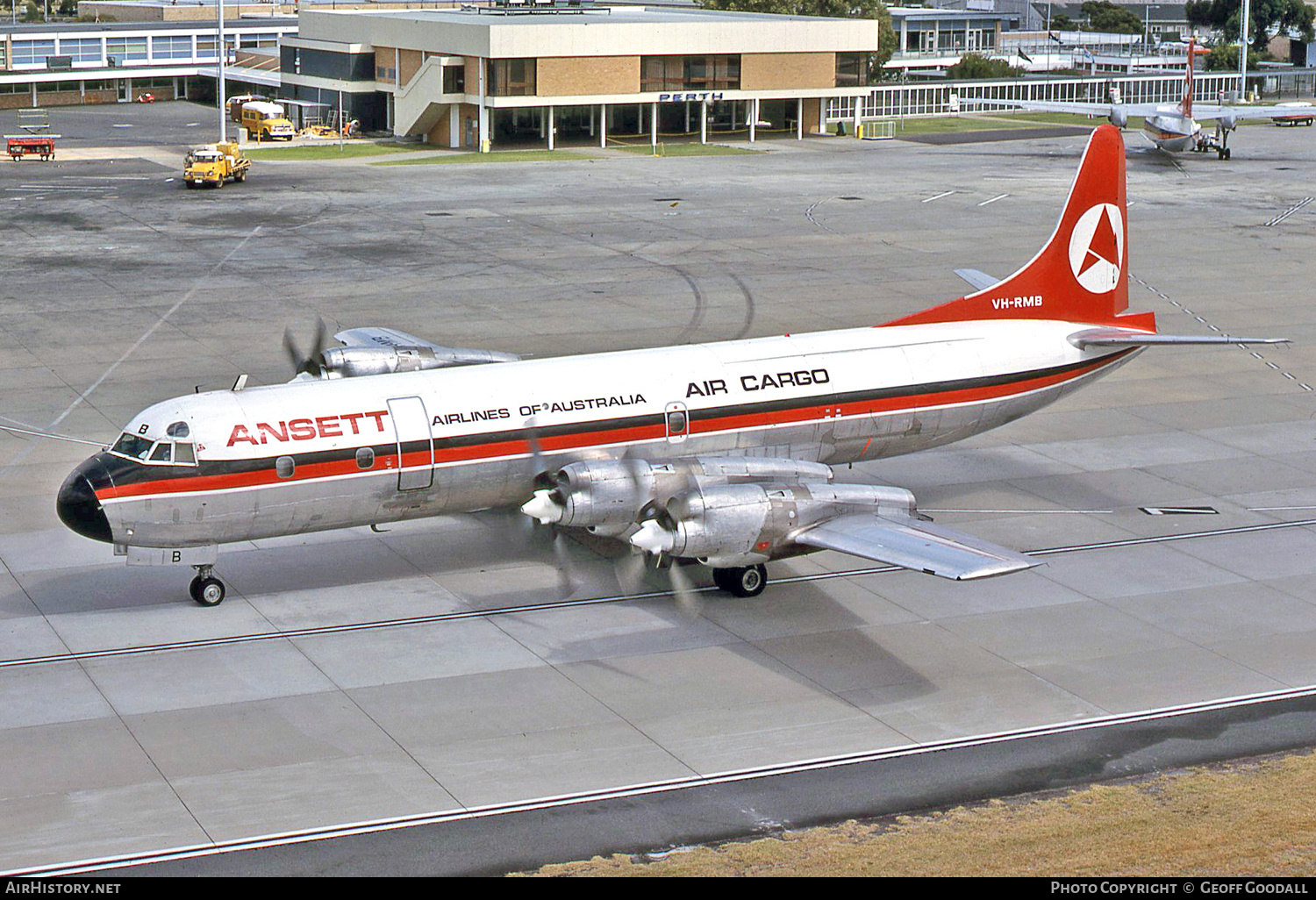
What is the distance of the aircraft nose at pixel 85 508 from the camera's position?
1053 inches

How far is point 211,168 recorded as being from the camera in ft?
267

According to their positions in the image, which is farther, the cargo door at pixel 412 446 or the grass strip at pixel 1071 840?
the cargo door at pixel 412 446

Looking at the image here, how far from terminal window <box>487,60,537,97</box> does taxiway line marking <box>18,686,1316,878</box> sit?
3238 inches

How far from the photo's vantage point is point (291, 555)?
31.3 metres

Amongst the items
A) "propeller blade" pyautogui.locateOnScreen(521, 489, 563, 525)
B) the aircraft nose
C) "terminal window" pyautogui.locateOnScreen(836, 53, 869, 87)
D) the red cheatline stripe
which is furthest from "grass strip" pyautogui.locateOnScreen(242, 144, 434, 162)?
"propeller blade" pyautogui.locateOnScreen(521, 489, 563, 525)

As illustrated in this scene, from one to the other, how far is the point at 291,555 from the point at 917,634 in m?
12.6

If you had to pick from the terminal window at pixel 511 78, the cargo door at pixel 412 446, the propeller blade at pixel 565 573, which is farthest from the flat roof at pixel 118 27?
the cargo door at pixel 412 446

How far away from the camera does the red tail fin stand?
34.3 metres

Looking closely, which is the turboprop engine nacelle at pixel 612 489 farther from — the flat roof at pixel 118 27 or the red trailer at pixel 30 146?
the flat roof at pixel 118 27

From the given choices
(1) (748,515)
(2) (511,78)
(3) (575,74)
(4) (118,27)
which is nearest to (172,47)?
(4) (118,27)

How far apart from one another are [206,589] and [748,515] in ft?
33.0

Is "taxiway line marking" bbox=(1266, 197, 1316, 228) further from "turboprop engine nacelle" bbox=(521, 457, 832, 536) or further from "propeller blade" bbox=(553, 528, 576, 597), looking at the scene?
"turboprop engine nacelle" bbox=(521, 457, 832, 536)

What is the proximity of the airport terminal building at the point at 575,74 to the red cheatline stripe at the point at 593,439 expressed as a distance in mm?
71098

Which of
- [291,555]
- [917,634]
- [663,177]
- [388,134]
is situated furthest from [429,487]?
[388,134]
